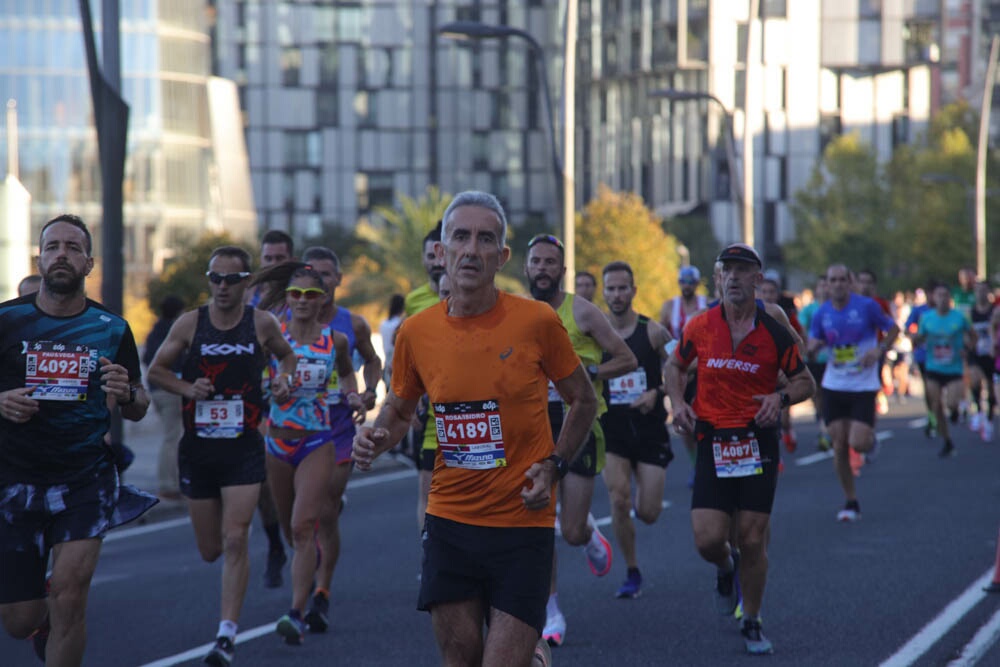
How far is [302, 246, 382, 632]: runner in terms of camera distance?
923cm

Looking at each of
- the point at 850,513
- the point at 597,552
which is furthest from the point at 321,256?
the point at 850,513

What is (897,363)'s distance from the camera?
33500 mm

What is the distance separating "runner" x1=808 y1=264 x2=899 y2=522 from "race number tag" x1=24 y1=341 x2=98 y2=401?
28.0 ft

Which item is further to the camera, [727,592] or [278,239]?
[278,239]

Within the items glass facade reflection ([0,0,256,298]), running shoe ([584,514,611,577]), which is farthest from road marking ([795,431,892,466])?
glass facade reflection ([0,0,256,298])

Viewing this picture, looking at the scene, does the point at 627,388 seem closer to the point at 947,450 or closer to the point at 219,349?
the point at 219,349

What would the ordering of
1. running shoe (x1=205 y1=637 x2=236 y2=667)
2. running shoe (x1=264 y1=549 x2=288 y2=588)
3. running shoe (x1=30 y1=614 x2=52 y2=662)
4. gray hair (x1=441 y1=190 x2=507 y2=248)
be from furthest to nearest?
running shoe (x1=264 y1=549 x2=288 y2=588) < running shoe (x1=205 y1=637 x2=236 y2=667) < running shoe (x1=30 y1=614 x2=52 y2=662) < gray hair (x1=441 y1=190 x2=507 y2=248)

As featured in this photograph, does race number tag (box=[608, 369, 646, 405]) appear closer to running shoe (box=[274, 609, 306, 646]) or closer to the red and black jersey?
the red and black jersey

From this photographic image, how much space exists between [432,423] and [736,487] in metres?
1.58

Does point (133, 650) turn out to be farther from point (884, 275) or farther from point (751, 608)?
point (884, 275)

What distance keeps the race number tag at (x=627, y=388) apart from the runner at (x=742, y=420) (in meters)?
2.40

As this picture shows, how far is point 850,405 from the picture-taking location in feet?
46.8

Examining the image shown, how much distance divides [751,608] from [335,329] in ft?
9.84

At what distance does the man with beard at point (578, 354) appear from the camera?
8.52 metres
